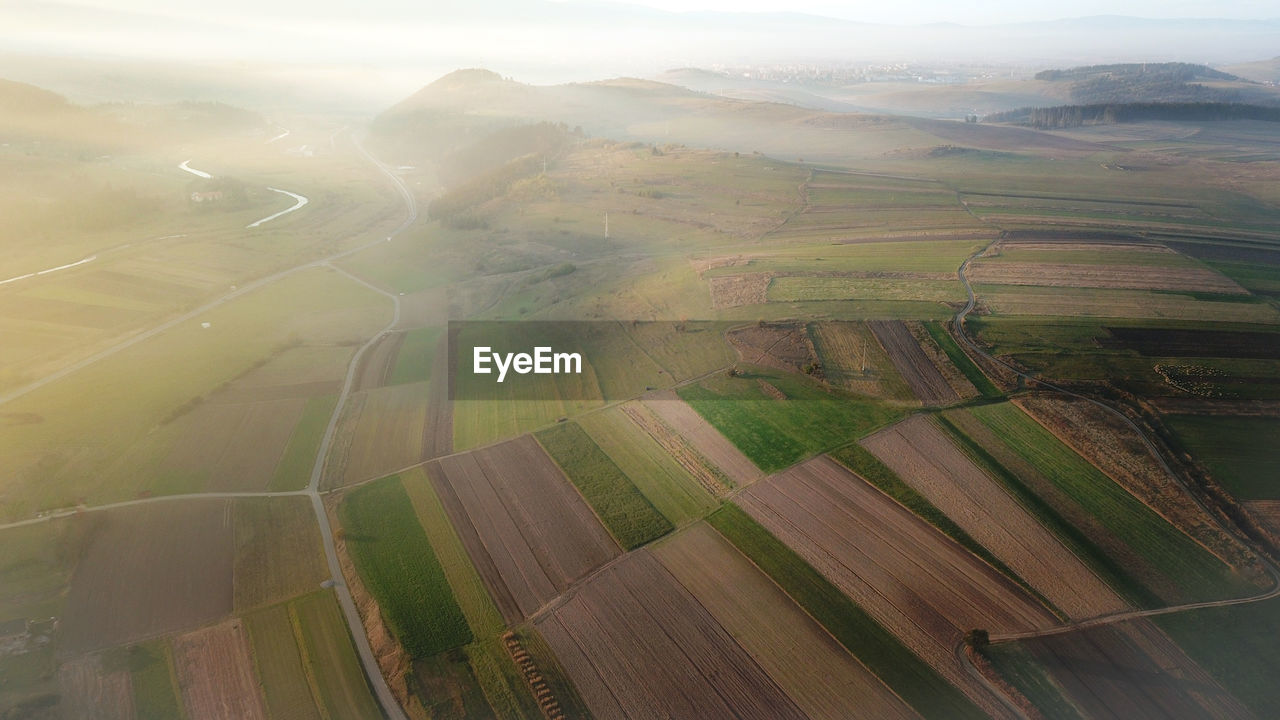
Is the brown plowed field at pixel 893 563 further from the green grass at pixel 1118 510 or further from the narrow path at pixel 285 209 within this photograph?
the narrow path at pixel 285 209

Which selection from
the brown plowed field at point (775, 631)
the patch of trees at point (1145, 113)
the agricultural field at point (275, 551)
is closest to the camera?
the brown plowed field at point (775, 631)

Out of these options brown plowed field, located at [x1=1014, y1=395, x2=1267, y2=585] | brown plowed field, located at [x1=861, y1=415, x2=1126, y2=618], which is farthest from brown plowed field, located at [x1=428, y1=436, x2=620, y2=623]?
brown plowed field, located at [x1=1014, y1=395, x2=1267, y2=585]

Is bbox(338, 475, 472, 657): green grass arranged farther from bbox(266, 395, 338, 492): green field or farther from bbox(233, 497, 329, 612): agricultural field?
bbox(266, 395, 338, 492): green field

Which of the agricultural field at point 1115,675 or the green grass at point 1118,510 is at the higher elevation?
the green grass at point 1118,510

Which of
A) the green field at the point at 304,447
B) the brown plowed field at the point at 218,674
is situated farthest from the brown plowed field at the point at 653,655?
the green field at the point at 304,447

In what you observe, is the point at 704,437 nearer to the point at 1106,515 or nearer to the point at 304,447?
the point at 1106,515

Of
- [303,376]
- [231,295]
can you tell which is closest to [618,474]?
[303,376]

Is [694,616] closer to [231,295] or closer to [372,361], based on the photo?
[372,361]
